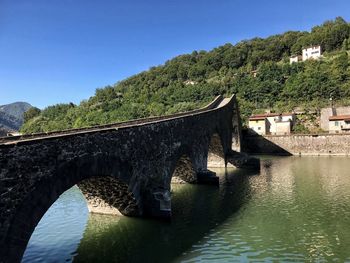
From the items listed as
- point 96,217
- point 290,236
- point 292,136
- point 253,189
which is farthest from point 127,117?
point 290,236

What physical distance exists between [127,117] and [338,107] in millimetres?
43850

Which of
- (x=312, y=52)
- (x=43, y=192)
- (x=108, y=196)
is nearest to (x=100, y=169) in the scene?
(x=43, y=192)

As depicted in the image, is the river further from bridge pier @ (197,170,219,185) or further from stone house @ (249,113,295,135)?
stone house @ (249,113,295,135)

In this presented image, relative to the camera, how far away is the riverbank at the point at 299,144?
4809 cm

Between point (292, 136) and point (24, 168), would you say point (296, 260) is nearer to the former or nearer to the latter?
point (24, 168)

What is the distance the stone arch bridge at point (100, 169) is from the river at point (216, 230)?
4.90ft

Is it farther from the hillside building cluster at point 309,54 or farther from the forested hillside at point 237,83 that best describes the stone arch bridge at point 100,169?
the hillside building cluster at point 309,54

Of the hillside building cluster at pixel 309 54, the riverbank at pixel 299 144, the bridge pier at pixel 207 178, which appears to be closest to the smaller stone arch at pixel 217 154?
the bridge pier at pixel 207 178

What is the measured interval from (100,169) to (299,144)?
4169 cm

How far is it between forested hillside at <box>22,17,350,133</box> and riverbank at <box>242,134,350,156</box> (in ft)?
52.0

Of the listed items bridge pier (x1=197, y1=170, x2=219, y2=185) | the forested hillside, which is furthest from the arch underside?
the forested hillside

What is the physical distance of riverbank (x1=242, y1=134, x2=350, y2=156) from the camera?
158 ft

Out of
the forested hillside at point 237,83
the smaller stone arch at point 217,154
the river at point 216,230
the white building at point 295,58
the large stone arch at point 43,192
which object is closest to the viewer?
the large stone arch at point 43,192

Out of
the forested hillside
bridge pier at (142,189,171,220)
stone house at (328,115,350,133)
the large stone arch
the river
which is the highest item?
the forested hillside
